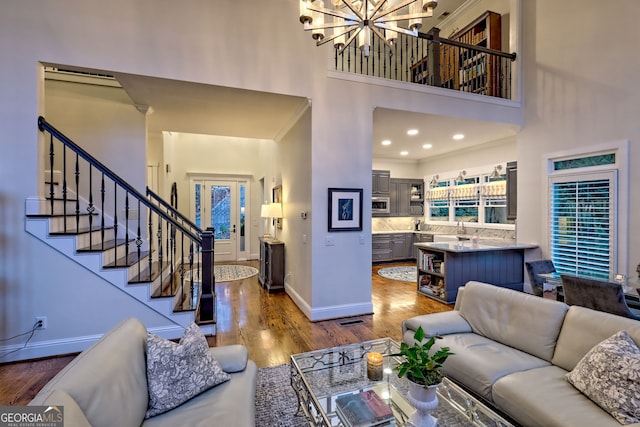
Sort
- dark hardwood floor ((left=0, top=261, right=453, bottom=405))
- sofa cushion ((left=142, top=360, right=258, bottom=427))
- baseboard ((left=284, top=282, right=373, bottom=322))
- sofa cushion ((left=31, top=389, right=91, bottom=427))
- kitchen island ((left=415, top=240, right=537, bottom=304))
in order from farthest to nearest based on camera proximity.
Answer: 1. kitchen island ((left=415, top=240, right=537, bottom=304))
2. baseboard ((left=284, top=282, right=373, bottom=322))
3. dark hardwood floor ((left=0, top=261, right=453, bottom=405))
4. sofa cushion ((left=142, top=360, right=258, bottom=427))
5. sofa cushion ((left=31, top=389, right=91, bottom=427))

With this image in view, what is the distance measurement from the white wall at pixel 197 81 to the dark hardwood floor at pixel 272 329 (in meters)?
0.31

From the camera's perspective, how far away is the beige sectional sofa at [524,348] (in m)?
1.59

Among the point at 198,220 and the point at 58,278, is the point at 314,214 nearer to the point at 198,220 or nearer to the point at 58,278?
the point at 58,278

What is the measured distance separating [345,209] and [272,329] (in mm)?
1805

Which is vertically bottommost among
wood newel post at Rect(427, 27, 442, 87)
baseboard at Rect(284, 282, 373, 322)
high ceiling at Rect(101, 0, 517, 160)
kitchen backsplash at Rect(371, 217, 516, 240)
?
baseboard at Rect(284, 282, 373, 322)

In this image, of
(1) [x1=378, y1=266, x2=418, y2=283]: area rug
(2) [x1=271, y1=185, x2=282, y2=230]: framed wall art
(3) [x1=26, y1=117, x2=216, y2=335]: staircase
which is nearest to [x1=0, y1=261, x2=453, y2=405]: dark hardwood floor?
(3) [x1=26, y1=117, x2=216, y2=335]: staircase

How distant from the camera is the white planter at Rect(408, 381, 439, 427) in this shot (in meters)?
1.43

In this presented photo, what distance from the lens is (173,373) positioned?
1.57m

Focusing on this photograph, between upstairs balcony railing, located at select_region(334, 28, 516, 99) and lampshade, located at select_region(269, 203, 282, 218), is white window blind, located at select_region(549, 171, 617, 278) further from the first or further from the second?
lampshade, located at select_region(269, 203, 282, 218)

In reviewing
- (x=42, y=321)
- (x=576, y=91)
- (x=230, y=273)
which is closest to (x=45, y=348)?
(x=42, y=321)

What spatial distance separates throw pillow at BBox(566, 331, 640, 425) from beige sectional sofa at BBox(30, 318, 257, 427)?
1.83m

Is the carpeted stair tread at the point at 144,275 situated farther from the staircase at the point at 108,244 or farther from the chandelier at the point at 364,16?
the chandelier at the point at 364,16

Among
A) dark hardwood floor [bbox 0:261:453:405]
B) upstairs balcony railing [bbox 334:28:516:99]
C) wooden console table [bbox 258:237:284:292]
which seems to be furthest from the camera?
wooden console table [bbox 258:237:284:292]

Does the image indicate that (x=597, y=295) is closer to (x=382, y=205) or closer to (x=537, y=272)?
(x=537, y=272)
